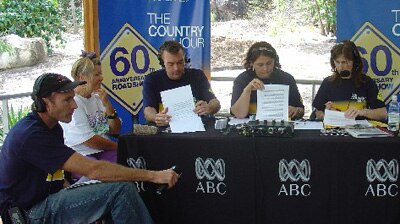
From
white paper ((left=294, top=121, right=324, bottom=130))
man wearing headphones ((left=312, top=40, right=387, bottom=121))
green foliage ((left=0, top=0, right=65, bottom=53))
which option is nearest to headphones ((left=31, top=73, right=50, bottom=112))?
white paper ((left=294, top=121, right=324, bottom=130))

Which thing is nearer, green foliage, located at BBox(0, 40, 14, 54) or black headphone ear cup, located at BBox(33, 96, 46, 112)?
black headphone ear cup, located at BBox(33, 96, 46, 112)

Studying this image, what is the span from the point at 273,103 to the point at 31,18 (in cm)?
614

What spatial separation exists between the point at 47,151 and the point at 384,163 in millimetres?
1717

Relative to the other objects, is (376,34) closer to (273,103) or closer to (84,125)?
(273,103)

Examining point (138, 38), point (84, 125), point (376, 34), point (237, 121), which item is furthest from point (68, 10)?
point (237, 121)

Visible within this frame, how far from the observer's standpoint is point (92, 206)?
7.77 ft

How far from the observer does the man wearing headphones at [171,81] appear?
3.34 metres

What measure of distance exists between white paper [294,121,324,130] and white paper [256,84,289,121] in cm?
11

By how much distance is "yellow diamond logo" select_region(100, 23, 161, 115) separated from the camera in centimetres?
434

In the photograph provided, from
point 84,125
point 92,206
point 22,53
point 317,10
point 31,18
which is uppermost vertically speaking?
point 317,10

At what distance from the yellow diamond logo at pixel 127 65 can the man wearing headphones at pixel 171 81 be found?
981 mm

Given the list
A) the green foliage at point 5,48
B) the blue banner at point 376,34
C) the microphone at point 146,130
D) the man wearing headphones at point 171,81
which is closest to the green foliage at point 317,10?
the blue banner at point 376,34

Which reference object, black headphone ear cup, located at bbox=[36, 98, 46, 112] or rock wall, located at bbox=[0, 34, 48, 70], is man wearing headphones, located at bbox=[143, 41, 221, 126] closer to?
black headphone ear cup, located at bbox=[36, 98, 46, 112]

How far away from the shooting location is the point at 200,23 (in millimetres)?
4535
